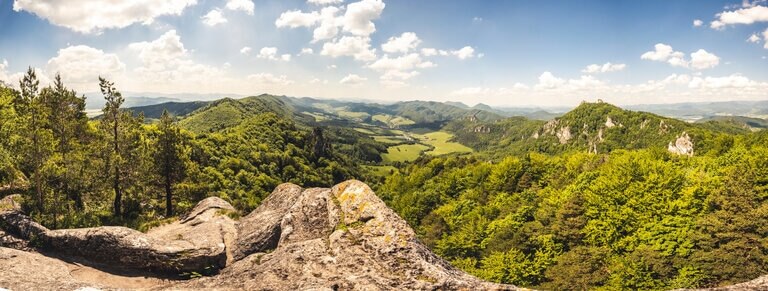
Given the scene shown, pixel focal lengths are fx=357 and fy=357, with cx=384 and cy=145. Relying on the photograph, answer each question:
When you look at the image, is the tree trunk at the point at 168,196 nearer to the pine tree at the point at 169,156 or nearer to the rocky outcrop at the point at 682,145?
the pine tree at the point at 169,156

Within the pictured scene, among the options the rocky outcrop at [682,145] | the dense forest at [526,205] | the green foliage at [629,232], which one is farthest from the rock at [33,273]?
the rocky outcrop at [682,145]

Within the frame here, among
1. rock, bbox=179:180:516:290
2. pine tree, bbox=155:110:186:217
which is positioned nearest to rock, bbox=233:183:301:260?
rock, bbox=179:180:516:290

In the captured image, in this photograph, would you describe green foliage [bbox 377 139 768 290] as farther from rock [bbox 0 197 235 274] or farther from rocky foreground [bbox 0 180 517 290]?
rock [bbox 0 197 235 274]

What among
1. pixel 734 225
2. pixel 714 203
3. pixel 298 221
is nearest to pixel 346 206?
pixel 298 221

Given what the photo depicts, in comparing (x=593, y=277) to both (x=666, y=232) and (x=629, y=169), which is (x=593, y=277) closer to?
(x=666, y=232)

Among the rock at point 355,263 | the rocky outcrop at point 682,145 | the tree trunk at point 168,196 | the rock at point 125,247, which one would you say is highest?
the rock at point 355,263

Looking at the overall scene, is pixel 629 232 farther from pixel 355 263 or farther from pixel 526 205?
pixel 355 263
